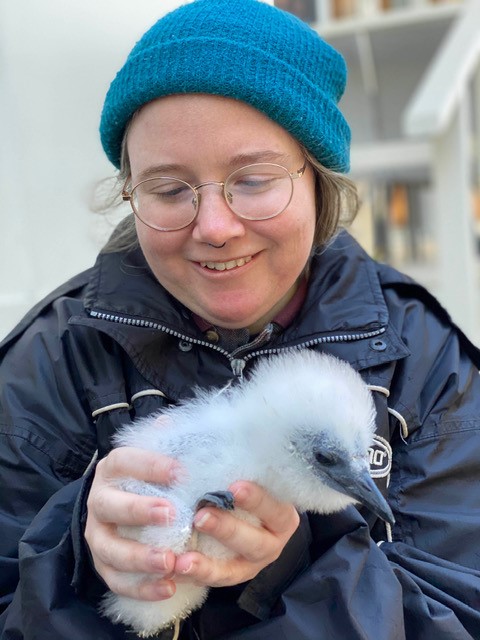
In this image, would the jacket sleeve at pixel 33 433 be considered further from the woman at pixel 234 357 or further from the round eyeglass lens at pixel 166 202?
the round eyeglass lens at pixel 166 202

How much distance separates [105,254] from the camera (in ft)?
4.07

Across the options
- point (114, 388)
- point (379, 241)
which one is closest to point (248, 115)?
point (114, 388)

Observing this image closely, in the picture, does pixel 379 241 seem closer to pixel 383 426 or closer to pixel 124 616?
pixel 383 426

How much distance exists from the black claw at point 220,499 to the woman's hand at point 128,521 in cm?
4

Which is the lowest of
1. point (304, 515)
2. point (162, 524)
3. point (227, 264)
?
point (304, 515)

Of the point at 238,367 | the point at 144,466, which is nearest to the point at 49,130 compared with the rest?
the point at 238,367

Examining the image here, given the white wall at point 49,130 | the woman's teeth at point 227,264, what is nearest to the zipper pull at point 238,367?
the woman's teeth at point 227,264

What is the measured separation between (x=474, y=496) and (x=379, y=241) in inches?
111

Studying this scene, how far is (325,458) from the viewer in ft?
2.77

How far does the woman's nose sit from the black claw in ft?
1.21

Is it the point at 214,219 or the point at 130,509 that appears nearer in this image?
the point at 130,509

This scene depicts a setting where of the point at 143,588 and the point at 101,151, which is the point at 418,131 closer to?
the point at 101,151

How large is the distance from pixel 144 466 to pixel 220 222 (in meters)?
0.36

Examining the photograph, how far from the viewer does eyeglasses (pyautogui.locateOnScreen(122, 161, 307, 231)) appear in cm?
102
